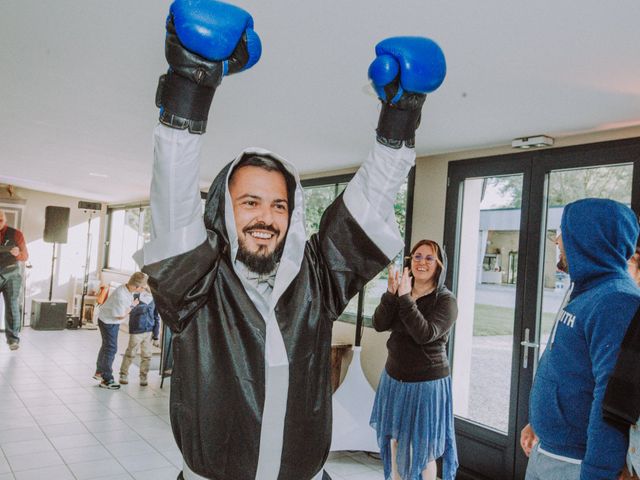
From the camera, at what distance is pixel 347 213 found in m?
1.29

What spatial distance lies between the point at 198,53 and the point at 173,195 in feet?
0.91

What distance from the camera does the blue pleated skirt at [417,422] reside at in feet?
9.95

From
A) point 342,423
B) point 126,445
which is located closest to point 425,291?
point 342,423

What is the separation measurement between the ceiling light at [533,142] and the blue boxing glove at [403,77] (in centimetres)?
261

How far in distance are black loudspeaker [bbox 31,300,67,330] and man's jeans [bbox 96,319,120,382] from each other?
13.7 ft

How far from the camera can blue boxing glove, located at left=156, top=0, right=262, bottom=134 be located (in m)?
1.00

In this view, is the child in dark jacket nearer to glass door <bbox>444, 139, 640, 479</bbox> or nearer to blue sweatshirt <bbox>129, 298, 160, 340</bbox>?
blue sweatshirt <bbox>129, 298, 160, 340</bbox>

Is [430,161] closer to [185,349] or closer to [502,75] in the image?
[502,75]

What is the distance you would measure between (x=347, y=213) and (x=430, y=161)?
3.42m

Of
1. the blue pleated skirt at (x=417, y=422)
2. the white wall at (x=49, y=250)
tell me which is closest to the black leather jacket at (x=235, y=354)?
the blue pleated skirt at (x=417, y=422)

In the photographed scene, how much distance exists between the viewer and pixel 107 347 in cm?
593

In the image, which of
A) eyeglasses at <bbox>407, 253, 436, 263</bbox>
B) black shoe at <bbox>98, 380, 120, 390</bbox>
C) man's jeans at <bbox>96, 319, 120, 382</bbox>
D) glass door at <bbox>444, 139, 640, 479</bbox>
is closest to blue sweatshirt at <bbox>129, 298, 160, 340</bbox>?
man's jeans at <bbox>96, 319, 120, 382</bbox>

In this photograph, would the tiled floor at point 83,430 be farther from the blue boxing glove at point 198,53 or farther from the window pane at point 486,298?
the blue boxing glove at point 198,53

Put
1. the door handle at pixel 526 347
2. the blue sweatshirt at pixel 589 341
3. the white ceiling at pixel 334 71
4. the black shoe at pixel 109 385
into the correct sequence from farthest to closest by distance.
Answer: the black shoe at pixel 109 385 < the door handle at pixel 526 347 < the white ceiling at pixel 334 71 < the blue sweatshirt at pixel 589 341
